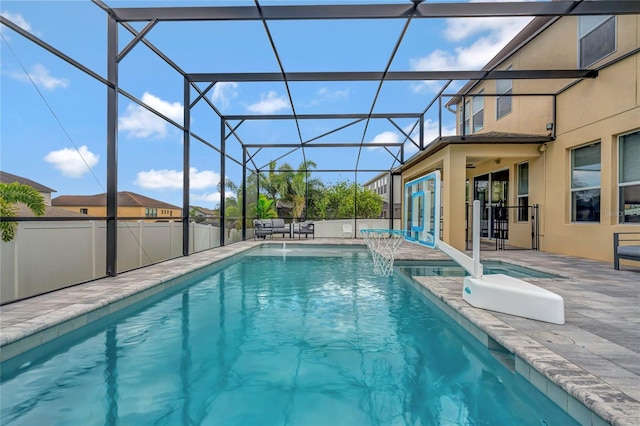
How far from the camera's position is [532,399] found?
2098mm

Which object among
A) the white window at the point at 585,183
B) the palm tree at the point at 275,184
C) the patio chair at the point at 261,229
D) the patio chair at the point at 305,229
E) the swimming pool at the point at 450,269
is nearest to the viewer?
the swimming pool at the point at 450,269

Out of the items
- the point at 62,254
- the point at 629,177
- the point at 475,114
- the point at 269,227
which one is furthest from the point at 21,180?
the point at 475,114

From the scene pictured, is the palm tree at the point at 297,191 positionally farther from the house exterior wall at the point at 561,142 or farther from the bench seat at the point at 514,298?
the bench seat at the point at 514,298

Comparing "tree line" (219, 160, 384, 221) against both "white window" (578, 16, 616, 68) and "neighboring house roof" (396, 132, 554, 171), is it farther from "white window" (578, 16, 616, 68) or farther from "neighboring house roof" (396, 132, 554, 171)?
"white window" (578, 16, 616, 68)

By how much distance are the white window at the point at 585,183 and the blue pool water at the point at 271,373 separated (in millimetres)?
5411

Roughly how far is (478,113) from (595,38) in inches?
198

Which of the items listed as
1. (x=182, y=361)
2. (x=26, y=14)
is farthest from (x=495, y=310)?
(x=26, y=14)

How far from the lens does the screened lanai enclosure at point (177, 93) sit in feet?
12.7

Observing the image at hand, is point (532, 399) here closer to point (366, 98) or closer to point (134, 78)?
point (134, 78)

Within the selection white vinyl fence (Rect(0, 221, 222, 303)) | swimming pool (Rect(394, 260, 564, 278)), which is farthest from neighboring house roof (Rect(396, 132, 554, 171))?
white vinyl fence (Rect(0, 221, 222, 303))

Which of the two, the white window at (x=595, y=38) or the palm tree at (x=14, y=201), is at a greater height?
the white window at (x=595, y=38)

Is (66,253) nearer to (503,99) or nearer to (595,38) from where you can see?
(595,38)

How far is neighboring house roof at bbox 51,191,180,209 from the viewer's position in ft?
13.8

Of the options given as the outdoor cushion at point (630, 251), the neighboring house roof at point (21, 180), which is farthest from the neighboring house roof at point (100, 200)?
the outdoor cushion at point (630, 251)
